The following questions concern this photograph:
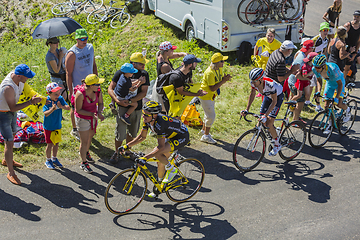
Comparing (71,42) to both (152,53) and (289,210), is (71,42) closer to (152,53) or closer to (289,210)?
(152,53)

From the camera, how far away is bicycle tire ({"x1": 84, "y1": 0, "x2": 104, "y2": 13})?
18922 mm

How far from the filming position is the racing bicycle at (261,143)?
6.57 m

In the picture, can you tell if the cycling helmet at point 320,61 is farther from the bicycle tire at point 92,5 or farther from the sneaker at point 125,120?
the bicycle tire at point 92,5

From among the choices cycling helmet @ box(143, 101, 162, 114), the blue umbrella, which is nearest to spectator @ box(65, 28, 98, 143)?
the blue umbrella

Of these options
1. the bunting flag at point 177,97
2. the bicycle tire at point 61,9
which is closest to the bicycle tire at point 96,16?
the bicycle tire at point 61,9

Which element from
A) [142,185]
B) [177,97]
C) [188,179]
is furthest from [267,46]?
[142,185]

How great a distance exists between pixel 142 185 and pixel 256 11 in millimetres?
8206

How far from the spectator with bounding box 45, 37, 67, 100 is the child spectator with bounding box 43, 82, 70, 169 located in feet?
4.50

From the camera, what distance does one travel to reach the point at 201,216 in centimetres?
551

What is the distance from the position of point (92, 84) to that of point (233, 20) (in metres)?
7.08

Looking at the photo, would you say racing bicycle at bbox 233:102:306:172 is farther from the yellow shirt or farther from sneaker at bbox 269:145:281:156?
the yellow shirt

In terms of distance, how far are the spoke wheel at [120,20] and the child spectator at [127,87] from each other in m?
11.8

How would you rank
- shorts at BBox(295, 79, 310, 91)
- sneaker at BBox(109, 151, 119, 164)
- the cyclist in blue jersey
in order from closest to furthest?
1. sneaker at BBox(109, 151, 119, 164)
2. the cyclist in blue jersey
3. shorts at BBox(295, 79, 310, 91)

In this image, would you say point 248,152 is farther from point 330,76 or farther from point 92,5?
point 92,5
